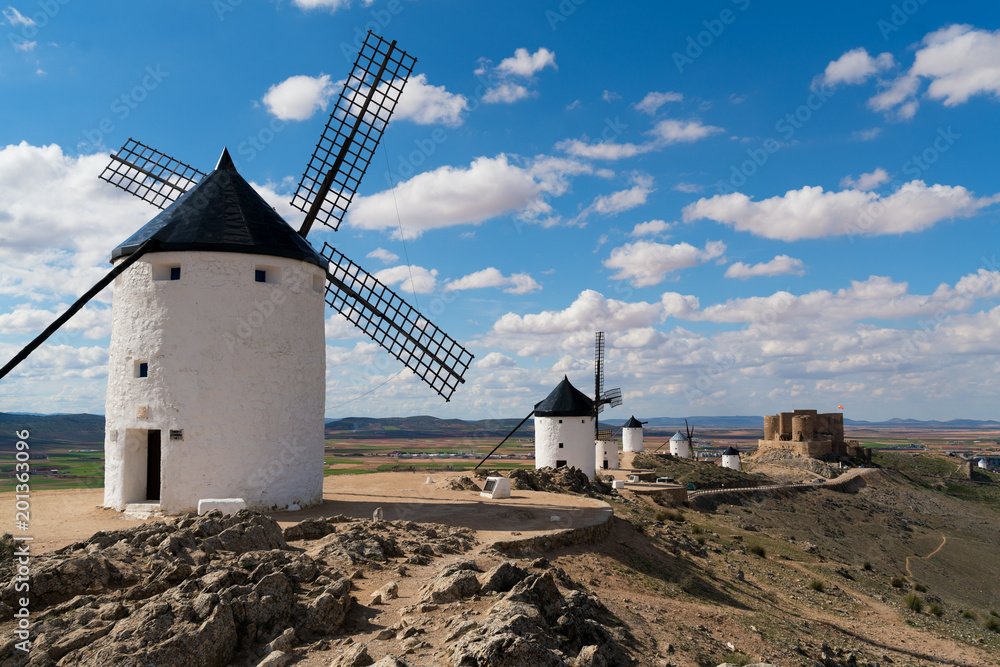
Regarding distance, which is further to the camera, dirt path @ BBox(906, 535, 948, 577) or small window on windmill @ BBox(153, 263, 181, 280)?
dirt path @ BBox(906, 535, 948, 577)

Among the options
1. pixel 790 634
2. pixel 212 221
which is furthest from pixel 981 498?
pixel 212 221

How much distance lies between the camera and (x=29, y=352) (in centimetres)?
1153

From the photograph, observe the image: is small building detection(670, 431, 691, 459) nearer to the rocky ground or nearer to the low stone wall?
the rocky ground

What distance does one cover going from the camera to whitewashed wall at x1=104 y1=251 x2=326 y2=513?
513 inches

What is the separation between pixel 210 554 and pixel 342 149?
44.9 feet

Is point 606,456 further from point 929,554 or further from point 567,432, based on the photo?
point 929,554

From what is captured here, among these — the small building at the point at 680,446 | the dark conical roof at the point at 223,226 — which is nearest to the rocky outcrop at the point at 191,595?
the dark conical roof at the point at 223,226

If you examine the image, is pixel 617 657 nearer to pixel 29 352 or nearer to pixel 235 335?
pixel 235 335

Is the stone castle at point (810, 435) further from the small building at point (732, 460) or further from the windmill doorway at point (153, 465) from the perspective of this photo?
the windmill doorway at point (153, 465)

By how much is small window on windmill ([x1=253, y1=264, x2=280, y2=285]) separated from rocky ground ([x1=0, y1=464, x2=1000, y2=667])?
18.8 feet

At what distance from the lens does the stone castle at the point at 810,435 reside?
2095 inches

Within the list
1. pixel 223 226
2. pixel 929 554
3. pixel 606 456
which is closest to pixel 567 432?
pixel 606 456

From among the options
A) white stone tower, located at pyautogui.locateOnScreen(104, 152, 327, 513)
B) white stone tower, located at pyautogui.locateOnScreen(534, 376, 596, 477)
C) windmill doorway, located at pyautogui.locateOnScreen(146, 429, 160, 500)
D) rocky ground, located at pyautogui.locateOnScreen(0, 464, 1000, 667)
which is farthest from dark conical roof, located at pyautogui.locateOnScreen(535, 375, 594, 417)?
windmill doorway, located at pyautogui.locateOnScreen(146, 429, 160, 500)

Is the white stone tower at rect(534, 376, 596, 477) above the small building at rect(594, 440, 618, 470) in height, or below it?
above
